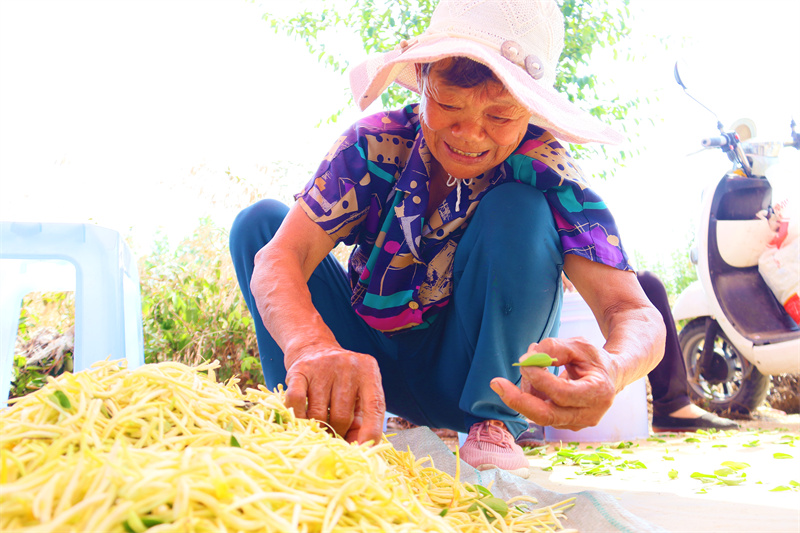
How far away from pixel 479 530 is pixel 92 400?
62 centimetres

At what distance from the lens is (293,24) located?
398cm

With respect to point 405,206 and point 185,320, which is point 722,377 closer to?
point 405,206

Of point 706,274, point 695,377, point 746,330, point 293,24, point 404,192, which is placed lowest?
point 695,377

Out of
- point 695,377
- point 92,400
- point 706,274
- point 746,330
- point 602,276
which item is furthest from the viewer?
point 695,377

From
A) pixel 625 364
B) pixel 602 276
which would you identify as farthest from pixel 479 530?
pixel 602 276

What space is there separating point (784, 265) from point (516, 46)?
→ 286 centimetres

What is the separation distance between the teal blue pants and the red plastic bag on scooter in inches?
89.5

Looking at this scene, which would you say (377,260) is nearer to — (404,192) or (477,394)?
(404,192)

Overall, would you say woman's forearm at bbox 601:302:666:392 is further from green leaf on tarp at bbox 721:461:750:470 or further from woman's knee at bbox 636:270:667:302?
woman's knee at bbox 636:270:667:302

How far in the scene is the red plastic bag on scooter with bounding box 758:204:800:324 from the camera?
3277 millimetres

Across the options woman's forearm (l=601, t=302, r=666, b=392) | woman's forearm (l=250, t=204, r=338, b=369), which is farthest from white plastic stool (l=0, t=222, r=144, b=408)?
woman's forearm (l=601, t=302, r=666, b=392)

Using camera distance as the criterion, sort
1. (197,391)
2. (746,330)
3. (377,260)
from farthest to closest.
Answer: (746,330) < (377,260) < (197,391)

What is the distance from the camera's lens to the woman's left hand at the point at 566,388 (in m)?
0.94

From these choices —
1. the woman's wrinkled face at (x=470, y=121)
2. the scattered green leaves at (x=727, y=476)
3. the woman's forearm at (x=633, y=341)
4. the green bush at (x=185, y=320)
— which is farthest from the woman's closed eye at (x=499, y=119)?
the green bush at (x=185, y=320)
